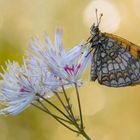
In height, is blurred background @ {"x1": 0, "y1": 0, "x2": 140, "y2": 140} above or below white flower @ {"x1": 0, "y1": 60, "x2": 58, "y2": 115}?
below

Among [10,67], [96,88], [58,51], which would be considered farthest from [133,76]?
[96,88]

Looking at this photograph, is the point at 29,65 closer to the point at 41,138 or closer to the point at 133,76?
the point at 133,76

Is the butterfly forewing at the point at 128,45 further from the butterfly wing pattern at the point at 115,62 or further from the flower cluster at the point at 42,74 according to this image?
the flower cluster at the point at 42,74

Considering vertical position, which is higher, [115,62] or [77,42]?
[115,62]

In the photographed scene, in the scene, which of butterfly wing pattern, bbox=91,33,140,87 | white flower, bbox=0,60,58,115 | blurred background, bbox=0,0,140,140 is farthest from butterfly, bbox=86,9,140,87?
blurred background, bbox=0,0,140,140

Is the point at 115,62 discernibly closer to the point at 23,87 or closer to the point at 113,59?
the point at 113,59

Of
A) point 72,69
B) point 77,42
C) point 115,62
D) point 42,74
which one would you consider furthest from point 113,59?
point 77,42

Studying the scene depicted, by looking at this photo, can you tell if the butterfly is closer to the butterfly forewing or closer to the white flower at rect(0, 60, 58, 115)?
the butterfly forewing
